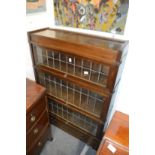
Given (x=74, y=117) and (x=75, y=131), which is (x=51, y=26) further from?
(x=75, y=131)

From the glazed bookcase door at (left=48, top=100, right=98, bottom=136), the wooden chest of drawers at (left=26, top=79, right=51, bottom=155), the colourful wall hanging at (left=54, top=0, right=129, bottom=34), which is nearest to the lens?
the colourful wall hanging at (left=54, top=0, right=129, bottom=34)

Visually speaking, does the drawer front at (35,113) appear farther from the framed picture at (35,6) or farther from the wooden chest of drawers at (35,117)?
the framed picture at (35,6)

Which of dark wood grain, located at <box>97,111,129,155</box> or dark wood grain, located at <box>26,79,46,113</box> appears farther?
dark wood grain, located at <box>26,79,46,113</box>

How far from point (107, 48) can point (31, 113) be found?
0.86 meters

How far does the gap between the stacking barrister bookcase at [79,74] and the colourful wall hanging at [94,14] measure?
0.10 m

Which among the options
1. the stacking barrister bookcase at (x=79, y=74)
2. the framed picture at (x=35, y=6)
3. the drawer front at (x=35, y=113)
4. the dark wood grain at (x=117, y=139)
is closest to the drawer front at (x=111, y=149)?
the dark wood grain at (x=117, y=139)

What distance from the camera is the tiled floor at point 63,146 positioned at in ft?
5.21

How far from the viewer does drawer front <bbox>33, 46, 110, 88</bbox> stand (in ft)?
3.70

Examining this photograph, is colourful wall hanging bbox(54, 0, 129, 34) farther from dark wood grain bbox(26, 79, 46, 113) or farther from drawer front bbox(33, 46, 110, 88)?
dark wood grain bbox(26, 79, 46, 113)

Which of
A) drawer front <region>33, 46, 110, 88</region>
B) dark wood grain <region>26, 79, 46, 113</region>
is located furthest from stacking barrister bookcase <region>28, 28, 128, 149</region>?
dark wood grain <region>26, 79, 46, 113</region>

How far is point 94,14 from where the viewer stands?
1.17 meters

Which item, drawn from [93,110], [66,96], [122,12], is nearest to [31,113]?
[66,96]

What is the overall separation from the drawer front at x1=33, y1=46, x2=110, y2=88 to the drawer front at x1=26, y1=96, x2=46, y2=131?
1.25 feet

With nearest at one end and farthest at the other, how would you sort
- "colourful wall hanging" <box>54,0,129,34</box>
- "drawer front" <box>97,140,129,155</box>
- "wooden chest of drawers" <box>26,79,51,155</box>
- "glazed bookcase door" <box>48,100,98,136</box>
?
"drawer front" <box>97,140,129,155</box> < "colourful wall hanging" <box>54,0,129,34</box> < "wooden chest of drawers" <box>26,79,51,155</box> < "glazed bookcase door" <box>48,100,98,136</box>
